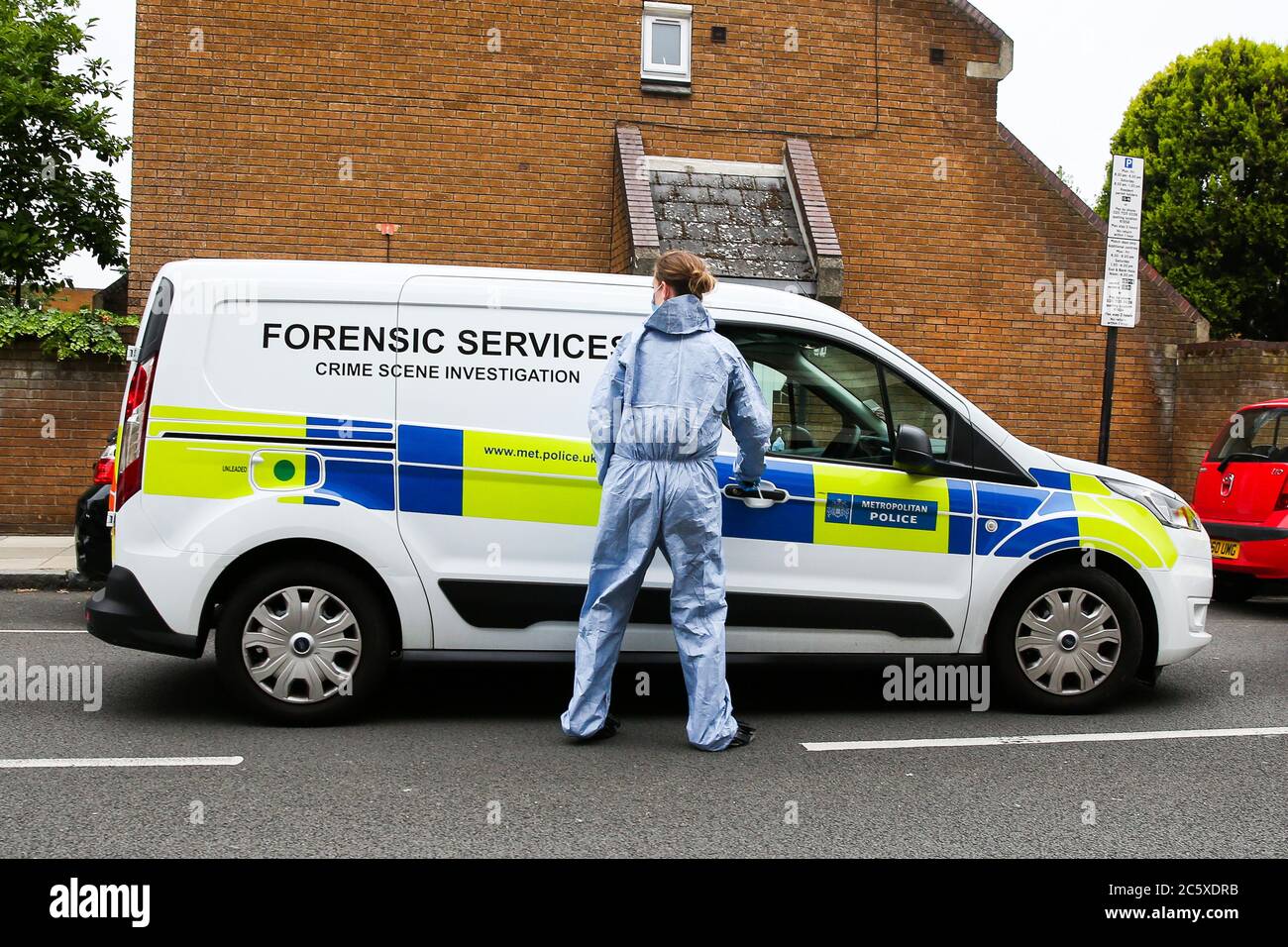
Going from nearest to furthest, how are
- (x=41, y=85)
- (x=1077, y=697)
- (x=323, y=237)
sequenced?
(x=1077, y=697) < (x=323, y=237) < (x=41, y=85)

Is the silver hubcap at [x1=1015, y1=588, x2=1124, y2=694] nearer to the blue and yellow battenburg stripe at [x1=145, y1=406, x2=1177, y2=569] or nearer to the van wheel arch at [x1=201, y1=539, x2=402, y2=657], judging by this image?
the blue and yellow battenburg stripe at [x1=145, y1=406, x2=1177, y2=569]

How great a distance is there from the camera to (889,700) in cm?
637

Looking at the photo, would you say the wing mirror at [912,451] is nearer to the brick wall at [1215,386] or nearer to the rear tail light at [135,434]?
the rear tail light at [135,434]

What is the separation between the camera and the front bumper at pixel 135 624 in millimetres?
5516

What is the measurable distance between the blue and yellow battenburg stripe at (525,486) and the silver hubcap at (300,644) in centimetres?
44

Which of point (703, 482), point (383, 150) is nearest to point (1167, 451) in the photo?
point (383, 150)

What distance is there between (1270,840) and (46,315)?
38.0 feet

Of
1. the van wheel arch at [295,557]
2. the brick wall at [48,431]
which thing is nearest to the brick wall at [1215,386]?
the van wheel arch at [295,557]

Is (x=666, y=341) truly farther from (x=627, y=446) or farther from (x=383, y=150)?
(x=383, y=150)

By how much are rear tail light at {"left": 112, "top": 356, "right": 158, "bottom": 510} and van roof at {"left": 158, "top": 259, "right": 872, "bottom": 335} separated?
44 cm

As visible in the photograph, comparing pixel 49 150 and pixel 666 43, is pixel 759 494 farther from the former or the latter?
pixel 49 150

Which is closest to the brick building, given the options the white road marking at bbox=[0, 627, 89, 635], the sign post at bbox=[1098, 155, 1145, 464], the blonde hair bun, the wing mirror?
the sign post at bbox=[1098, 155, 1145, 464]

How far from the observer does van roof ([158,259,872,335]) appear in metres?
5.61

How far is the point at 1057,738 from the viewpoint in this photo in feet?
18.6
